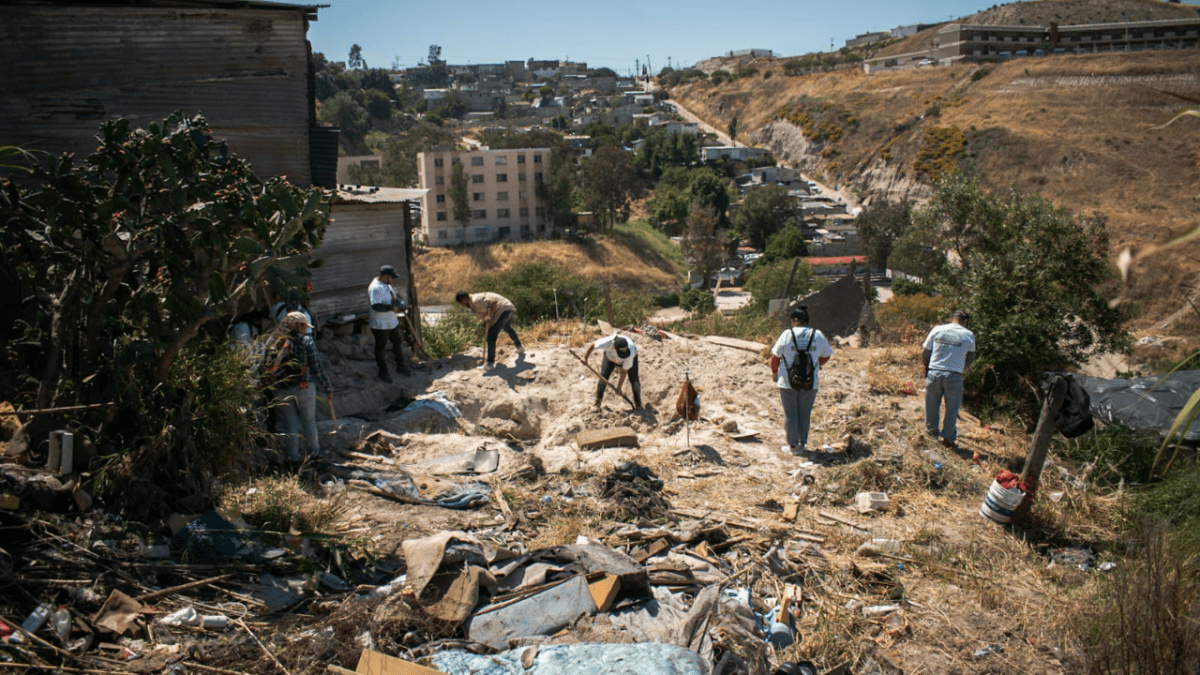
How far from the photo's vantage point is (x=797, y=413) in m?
7.72

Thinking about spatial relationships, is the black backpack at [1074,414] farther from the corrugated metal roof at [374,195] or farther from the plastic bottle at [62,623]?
the corrugated metal roof at [374,195]

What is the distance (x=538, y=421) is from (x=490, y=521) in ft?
12.3

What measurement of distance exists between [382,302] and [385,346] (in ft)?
2.19

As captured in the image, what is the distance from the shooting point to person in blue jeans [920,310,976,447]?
7660mm

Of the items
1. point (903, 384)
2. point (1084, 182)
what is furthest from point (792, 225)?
point (903, 384)

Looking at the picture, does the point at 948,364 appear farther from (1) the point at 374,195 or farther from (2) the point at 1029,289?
(1) the point at 374,195

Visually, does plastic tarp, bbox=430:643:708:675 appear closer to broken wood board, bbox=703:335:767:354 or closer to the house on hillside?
the house on hillside

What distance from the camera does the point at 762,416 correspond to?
8.91 meters

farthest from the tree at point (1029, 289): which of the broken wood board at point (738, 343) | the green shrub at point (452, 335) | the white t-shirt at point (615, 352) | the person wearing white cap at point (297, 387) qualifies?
the person wearing white cap at point (297, 387)

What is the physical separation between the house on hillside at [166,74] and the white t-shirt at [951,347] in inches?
298

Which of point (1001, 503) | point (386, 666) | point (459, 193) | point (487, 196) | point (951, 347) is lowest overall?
point (1001, 503)

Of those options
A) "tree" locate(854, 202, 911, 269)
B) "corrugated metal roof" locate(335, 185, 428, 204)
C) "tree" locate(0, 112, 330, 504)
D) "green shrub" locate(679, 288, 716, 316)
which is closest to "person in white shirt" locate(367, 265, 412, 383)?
"corrugated metal roof" locate(335, 185, 428, 204)

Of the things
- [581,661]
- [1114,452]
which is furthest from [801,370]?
[581,661]

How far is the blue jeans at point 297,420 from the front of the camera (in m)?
6.67
